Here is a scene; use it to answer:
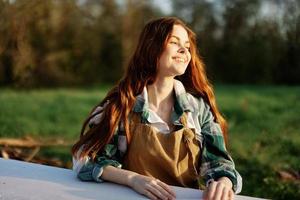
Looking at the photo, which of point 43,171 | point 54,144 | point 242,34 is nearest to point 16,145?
point 54,144

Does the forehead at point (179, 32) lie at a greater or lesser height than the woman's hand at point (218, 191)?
greater

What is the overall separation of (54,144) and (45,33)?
893cm

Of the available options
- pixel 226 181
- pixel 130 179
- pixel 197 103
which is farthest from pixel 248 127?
pixel 130 179

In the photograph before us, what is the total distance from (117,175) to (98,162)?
0.34 feet

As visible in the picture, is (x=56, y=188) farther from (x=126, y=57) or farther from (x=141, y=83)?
(x=126, y=57)

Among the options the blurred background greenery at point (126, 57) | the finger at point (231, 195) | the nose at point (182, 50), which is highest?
the nose at point (182, 50)

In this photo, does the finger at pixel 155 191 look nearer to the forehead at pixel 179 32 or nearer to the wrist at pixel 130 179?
the wrist at pixel 130 179

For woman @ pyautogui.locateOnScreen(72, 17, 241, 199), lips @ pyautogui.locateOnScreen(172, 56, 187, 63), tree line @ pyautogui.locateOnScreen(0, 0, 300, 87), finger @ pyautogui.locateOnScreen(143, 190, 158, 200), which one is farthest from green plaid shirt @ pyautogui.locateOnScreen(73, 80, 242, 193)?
tree line @ pyautogui.locateOnScreen(0, 0, 300, 87)

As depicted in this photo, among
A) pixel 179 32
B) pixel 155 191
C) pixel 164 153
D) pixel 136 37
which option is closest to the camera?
pixel 155 191

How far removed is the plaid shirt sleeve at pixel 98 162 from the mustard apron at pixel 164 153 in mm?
57

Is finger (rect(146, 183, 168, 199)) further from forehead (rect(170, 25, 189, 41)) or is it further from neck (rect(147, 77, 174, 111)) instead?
forehead (rect(170, 25, 189, 41))

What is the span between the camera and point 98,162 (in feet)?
6.54

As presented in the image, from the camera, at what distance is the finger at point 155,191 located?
1.79 metres

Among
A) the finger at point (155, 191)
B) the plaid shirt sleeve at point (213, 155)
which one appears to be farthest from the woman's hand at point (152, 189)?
the plaid shirt sleeve at point (213, 155)
